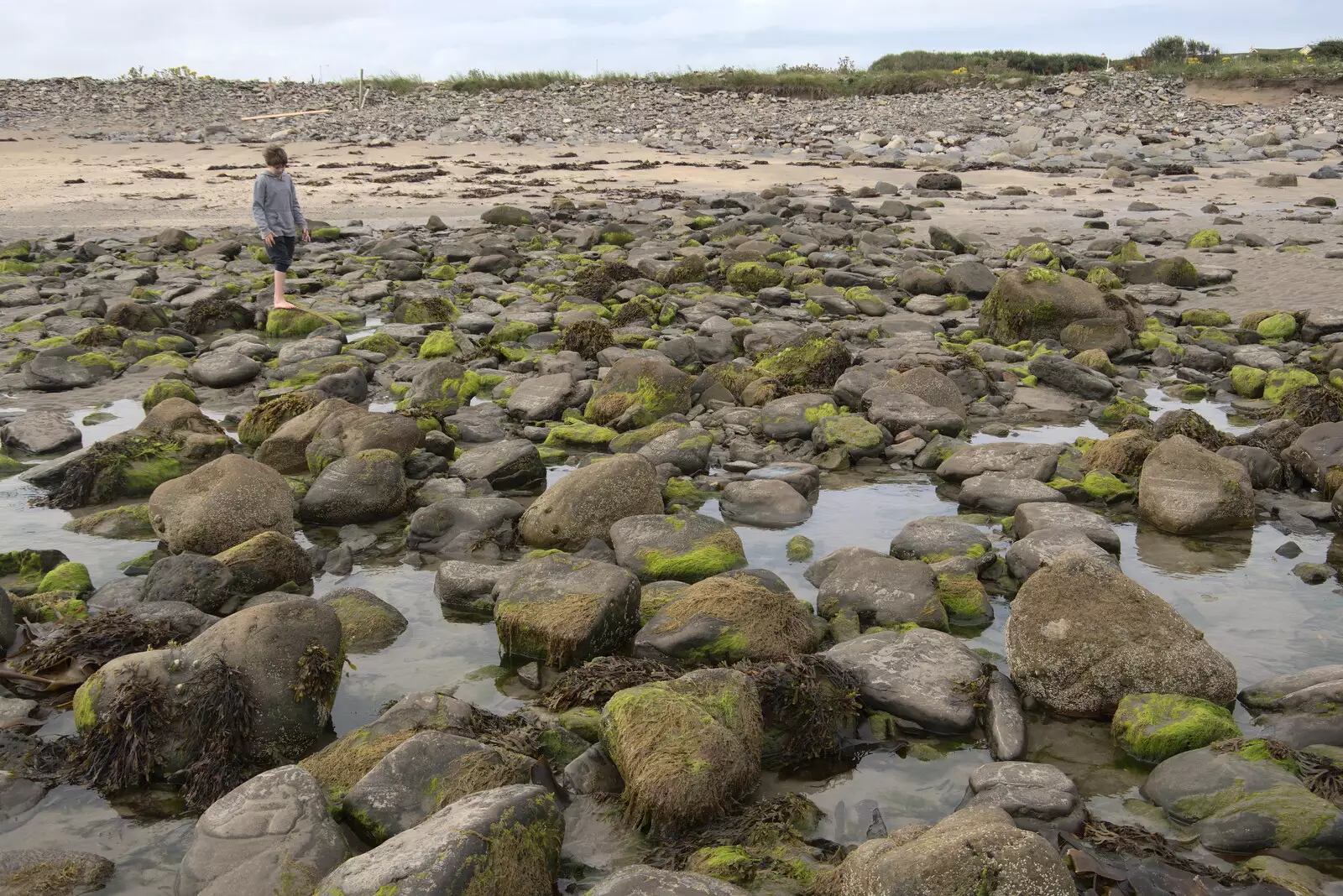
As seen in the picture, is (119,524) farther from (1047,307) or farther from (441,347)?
(1047,307)

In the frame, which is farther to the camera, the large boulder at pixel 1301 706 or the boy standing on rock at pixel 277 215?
the boy standing on rock at pixel 277 215

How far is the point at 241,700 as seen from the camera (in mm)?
4387

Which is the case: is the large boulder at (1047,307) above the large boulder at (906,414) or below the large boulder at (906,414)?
above

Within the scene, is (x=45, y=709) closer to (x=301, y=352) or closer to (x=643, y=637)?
(x=643, y=637)

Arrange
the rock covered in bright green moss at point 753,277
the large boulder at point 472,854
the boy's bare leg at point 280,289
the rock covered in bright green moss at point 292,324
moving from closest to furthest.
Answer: the large boulder at point 472,854
the rock covered in bright green moss at point 292,324
the boy's bare leg at point 280,289
the rock covered in bright green moss at point 753,277

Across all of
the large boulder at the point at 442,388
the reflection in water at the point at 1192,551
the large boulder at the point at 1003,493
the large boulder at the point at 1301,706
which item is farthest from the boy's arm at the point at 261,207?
the large boulder at the point at 1301,706

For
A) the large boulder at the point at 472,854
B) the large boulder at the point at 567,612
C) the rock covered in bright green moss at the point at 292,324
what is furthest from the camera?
the rock covered in bright green moss at the point at 292,324

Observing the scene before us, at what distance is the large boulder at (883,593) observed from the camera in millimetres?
5426

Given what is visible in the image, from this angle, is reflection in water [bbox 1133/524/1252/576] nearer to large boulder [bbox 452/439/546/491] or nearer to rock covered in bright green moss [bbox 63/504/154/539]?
large boulder [bbox 452/439/546/491]

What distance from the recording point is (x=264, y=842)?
140 inches

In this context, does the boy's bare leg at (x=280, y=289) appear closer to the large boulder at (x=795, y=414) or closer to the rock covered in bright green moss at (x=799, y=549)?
the large boulder at (x=795, y=414)

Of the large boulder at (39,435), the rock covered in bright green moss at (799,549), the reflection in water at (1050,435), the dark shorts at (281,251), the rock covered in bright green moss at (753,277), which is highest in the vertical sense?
the dark shorts at (281,251)

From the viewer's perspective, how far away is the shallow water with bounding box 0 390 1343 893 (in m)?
4.07

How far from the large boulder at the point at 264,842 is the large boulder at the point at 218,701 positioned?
56 centimetres
